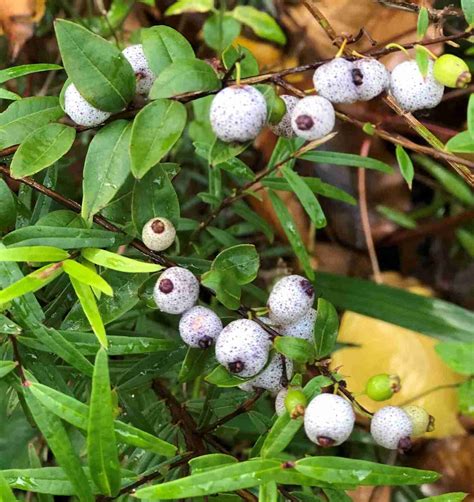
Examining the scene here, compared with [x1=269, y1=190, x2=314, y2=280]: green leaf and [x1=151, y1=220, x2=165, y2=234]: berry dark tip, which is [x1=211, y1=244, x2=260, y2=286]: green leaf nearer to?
[x1=151, y1=220, x2=165, y2=234]: berry dark tip

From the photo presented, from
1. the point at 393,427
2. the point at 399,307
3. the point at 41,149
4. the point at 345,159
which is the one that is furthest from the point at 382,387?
Answer: the point at 399,307

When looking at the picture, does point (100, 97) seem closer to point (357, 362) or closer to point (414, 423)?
point (414, 423)

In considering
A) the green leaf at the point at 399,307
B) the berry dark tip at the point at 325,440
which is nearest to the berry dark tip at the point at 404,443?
the berry dark tip at the point at 325,440

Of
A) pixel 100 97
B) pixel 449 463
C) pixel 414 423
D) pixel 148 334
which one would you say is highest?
pixel 100 97

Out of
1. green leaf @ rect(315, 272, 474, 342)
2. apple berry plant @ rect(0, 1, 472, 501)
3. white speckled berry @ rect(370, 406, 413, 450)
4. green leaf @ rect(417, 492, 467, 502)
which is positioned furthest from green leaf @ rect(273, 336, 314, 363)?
green leaf @ rect(315, 272, 474, 342)

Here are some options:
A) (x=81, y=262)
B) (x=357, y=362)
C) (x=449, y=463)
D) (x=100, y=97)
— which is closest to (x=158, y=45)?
(x=100, y=97)

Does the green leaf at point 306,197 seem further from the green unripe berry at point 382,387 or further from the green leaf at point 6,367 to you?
the green leaf at point 6,367
